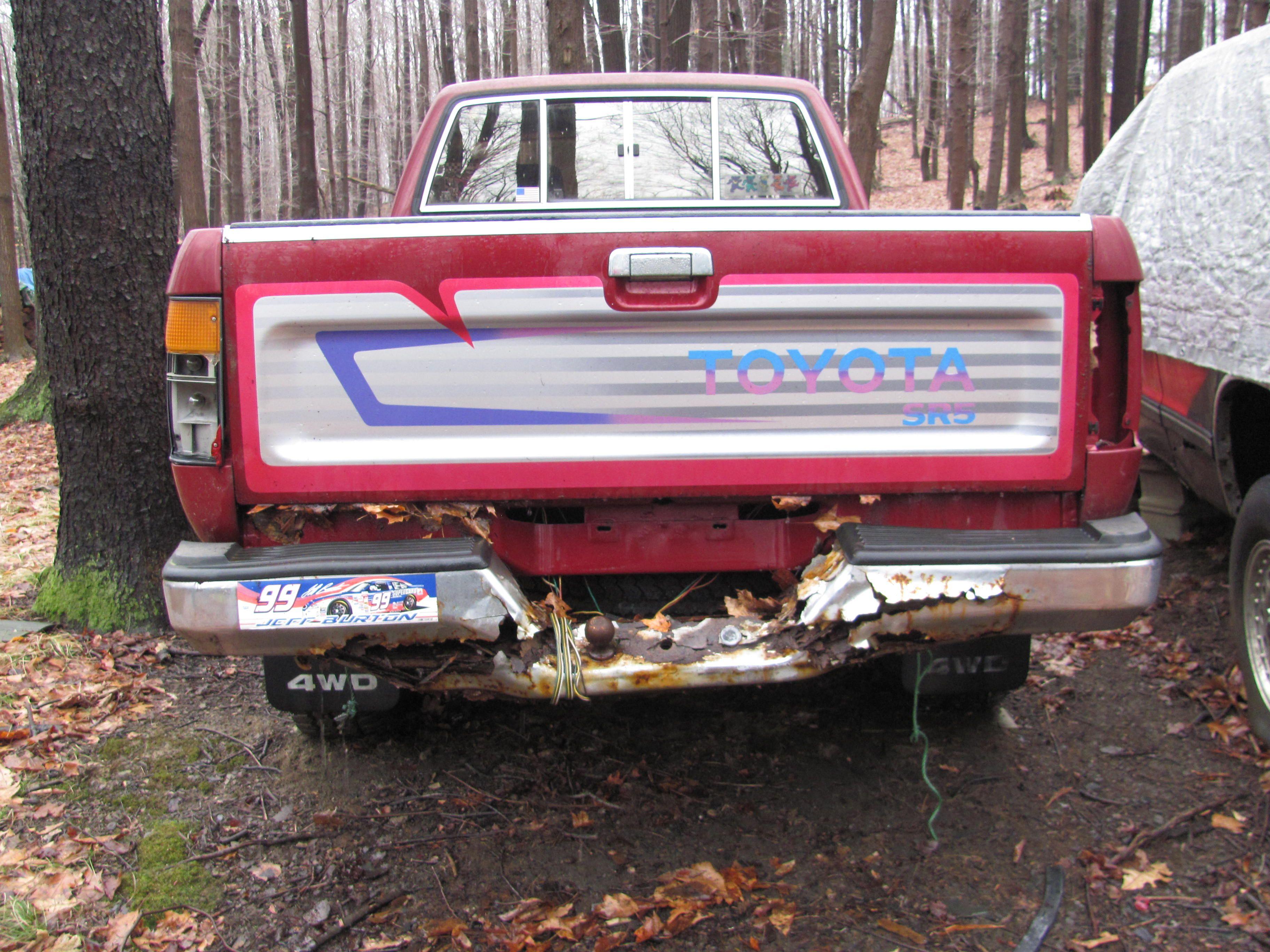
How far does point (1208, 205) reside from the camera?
13.1ft

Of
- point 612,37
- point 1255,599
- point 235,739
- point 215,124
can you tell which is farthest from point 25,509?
point 215,124

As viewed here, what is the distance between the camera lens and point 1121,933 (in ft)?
7.91

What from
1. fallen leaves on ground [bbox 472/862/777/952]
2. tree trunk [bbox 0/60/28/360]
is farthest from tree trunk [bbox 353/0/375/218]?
fallen leaves on ground [bbox 472/862/777/952]

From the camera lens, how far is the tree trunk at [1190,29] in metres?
14.2

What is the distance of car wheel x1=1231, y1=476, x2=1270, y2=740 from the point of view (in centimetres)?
323

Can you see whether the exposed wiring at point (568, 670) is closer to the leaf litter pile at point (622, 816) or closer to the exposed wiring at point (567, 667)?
the exposed wiring at point (567, 667)

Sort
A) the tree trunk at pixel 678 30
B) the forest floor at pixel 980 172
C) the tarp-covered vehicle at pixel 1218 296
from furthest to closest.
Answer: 1. the forest floor at pixel 980 172
2. the tree trunk at pixel 678 30
3. the tarp-covered vehicle at pixel 1218 296

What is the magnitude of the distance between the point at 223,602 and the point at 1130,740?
126 inches

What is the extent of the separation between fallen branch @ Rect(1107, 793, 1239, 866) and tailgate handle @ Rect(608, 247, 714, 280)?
6.91 feet

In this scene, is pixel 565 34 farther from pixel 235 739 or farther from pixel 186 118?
pixel 186 118

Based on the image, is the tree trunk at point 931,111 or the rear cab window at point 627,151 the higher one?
the tree trunk at point 931,111

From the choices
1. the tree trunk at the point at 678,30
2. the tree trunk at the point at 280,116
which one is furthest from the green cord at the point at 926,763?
the tree trunk at the point at 280,116

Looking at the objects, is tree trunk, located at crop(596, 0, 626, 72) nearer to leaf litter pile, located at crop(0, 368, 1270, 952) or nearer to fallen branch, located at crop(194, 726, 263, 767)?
leaf litter pile, located at crop(0, 368, 1270, 952)

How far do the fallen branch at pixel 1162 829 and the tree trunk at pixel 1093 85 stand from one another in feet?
37.9
